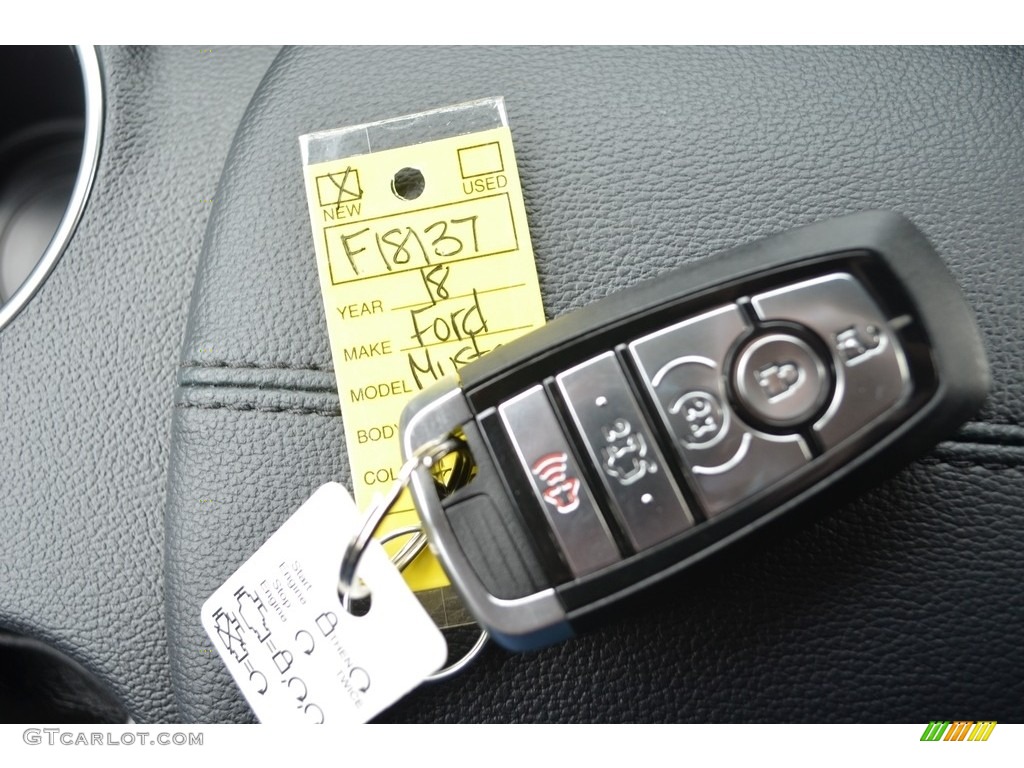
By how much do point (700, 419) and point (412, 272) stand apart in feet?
0.71

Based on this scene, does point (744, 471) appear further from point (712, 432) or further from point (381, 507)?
point (381, 507)

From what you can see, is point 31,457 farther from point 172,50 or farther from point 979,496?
point 979,496

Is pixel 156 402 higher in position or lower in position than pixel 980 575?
higher

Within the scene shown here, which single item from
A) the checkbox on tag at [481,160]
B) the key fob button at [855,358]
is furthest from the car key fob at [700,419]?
the checkbox on tag at [481,160]

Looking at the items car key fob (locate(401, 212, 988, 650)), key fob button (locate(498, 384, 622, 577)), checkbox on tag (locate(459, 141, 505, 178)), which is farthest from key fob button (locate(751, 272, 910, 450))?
checkbox on tag (locate(459, 141, 505, 178))

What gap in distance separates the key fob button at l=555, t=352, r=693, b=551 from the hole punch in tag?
0.11 meters

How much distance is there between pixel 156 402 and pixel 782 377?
17.0 inches

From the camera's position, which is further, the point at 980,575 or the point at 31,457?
the point at 31,457

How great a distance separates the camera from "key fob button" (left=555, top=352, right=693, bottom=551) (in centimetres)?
42

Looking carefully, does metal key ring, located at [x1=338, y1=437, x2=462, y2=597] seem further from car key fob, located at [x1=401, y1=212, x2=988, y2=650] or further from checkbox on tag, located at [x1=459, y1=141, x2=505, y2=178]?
checkbox on tag, located at [x1=459, y1=141, x2=505, y2=178]

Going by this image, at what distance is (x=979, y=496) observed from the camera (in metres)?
0.47

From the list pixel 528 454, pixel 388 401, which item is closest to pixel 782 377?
pixel 528 454

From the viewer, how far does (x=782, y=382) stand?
0.42 metres

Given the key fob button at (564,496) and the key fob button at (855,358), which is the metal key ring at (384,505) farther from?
the key fob button at (855,358)
